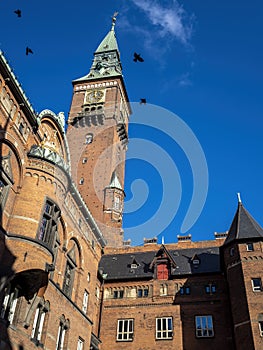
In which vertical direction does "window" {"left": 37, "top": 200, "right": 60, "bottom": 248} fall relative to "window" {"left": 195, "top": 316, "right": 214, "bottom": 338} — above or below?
above

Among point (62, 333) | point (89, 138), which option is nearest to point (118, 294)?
point (62, 333)

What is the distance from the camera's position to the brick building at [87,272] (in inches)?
809

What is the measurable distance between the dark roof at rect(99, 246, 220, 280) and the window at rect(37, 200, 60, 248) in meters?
16.2

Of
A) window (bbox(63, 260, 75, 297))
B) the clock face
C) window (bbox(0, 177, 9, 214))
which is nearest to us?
window (bbox(0, 177, 9, 214))

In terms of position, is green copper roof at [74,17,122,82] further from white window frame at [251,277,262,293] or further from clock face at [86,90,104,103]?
white window frame at [251,277,262,293]

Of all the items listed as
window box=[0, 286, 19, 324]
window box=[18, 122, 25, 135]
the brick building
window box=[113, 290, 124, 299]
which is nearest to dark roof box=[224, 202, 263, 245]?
the brick building

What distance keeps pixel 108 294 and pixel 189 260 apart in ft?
28.9

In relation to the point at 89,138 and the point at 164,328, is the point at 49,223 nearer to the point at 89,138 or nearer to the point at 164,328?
the point at 164,328

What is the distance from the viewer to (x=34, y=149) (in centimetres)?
2356

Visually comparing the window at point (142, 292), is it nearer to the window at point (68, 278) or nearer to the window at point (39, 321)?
the window at point (68, 278)

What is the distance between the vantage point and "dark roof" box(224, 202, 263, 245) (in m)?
32.1

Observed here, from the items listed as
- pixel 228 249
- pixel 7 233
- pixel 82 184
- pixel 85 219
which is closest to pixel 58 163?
pixel 7 233

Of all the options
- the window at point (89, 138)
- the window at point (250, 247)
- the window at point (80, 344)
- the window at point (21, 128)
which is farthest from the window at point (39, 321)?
the window at point (89, 138)

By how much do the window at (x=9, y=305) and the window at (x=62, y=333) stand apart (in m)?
5.19
